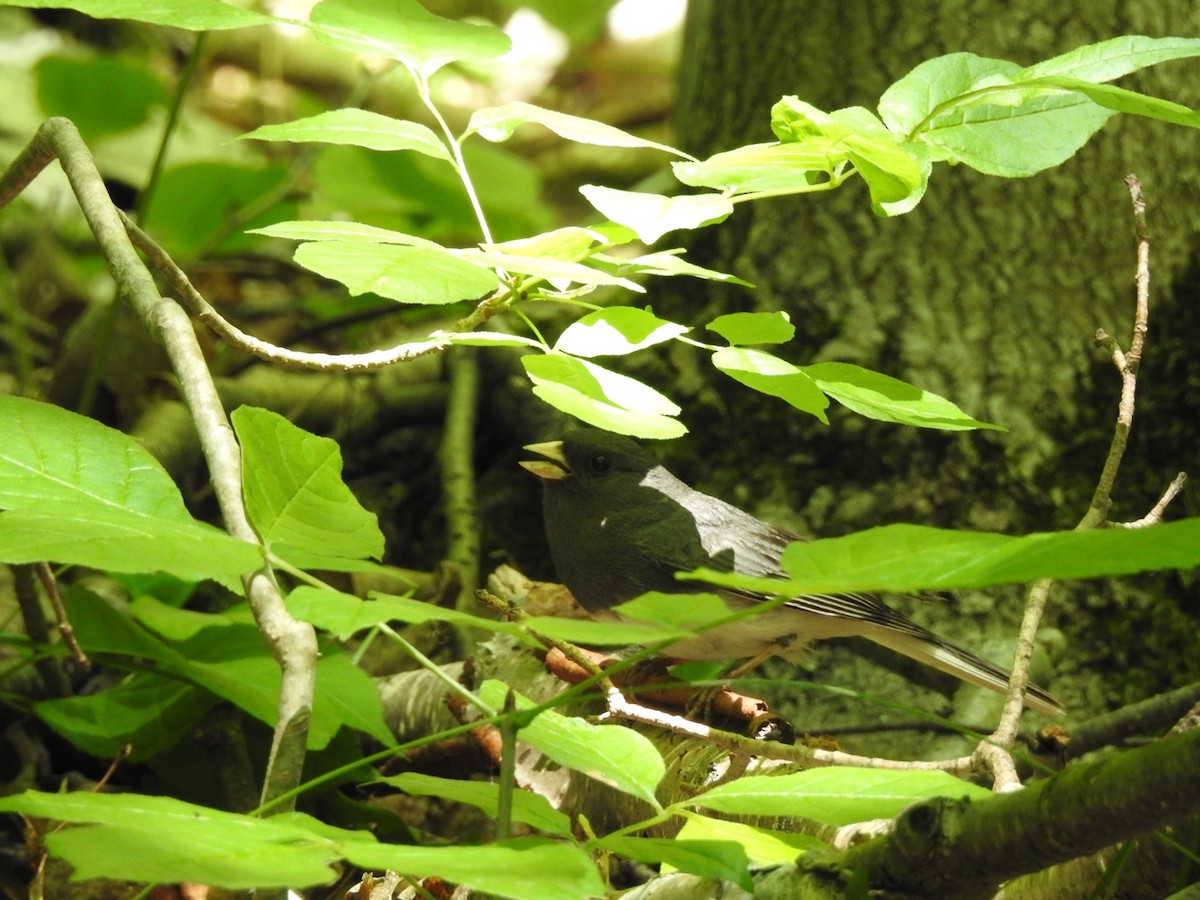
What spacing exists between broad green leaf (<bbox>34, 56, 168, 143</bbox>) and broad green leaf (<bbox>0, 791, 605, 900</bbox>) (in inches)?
153

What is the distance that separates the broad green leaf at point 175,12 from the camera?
1183mm

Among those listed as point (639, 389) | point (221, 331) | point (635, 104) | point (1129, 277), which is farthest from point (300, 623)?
point (635, 104)

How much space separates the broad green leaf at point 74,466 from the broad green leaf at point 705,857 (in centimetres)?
54

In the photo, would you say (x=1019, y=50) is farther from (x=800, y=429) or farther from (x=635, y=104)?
(x=635, y=104)

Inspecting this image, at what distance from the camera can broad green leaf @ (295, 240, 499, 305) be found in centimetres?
107

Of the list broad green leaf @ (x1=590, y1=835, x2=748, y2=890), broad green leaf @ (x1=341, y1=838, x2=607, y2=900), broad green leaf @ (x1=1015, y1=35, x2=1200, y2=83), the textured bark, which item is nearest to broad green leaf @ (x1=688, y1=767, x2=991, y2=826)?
broad green leaf @ (x1=590, y1=835, x2=748, y2=890)

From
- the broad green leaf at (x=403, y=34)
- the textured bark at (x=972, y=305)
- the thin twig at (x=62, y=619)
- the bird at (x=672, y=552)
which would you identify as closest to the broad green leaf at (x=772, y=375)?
the broad green leaf at (x=403, y=34)

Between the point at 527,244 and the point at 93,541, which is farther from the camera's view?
the point at 527,244

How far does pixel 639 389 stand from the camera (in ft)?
3.99

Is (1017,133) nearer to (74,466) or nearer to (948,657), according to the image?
(74,466)

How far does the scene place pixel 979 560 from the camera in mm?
832

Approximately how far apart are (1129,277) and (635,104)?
18.4 ft

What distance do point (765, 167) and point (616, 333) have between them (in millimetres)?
222

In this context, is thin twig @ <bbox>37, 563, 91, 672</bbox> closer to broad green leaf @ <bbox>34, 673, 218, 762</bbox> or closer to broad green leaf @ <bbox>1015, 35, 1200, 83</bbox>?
broad green leaf @ <bbox>34, 673, 218, 762</bbox>
